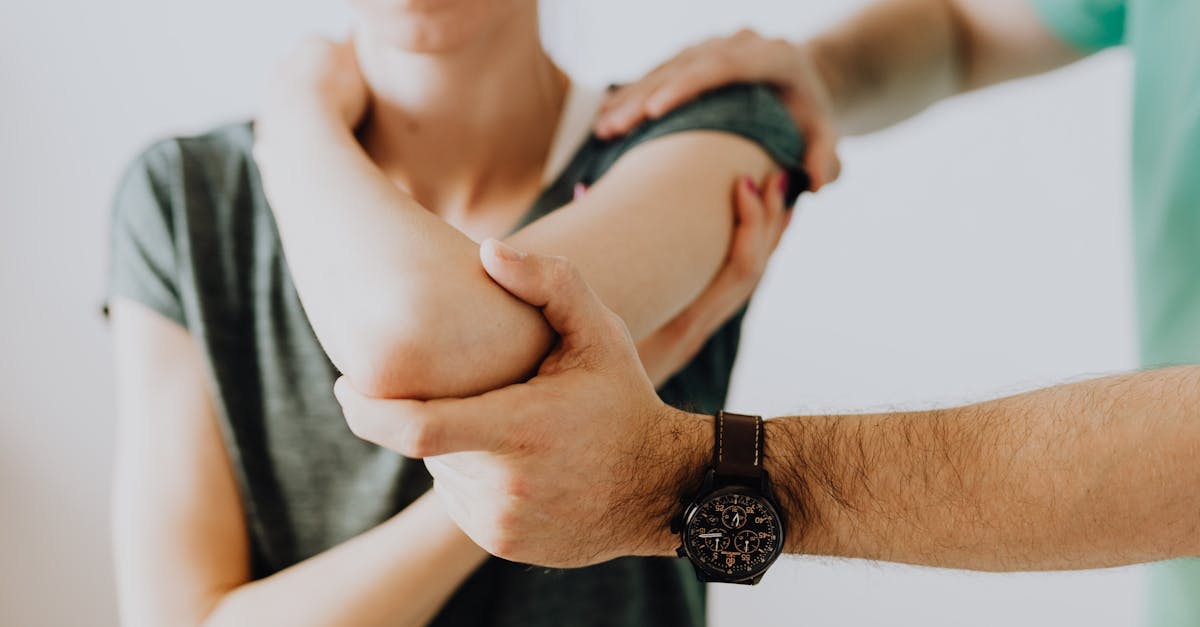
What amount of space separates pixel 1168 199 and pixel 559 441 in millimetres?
782

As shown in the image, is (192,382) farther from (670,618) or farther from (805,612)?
(805,612)

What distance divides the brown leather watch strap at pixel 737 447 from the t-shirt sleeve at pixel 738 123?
35 centimetres

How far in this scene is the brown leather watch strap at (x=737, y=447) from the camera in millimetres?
831

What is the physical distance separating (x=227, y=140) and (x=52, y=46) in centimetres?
114

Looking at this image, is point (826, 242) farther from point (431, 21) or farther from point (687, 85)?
point (431, 21)

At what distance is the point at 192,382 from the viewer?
1.10 m

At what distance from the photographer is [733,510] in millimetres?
831

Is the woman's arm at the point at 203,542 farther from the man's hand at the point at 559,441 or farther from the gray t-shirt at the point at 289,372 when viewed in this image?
the man's hand at the point at 559,441

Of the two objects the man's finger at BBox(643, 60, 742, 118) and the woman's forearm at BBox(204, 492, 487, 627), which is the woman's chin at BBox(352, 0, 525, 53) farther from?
the woman's forearm at BBox(204, 492, 487, 627)

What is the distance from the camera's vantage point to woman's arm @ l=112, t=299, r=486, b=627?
3.23 ft

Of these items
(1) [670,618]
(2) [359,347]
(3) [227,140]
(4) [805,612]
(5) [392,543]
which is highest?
(3) [227,140]

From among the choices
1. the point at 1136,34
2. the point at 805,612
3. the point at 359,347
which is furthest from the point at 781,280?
the point at 359,347

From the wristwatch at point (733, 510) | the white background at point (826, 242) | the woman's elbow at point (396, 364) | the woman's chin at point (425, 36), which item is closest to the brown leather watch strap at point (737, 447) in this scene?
the wristwatch at point (733, 510)

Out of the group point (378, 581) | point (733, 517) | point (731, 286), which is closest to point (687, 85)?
point (731, 286)
